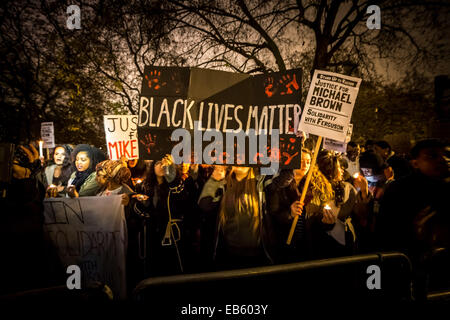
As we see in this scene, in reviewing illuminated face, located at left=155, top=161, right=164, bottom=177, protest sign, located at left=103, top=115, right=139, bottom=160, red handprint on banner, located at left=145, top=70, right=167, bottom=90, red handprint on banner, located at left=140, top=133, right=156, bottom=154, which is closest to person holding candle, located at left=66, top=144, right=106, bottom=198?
protest sign, located at left=103, top=115, right=139, bottom=160

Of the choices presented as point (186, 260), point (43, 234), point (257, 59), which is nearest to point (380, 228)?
point (186, 260)

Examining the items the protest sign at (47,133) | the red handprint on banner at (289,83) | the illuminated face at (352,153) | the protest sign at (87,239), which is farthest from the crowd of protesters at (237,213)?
the protest sign at (47,133)

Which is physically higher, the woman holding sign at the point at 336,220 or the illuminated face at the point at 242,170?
the illuminated face at the point at 242,170

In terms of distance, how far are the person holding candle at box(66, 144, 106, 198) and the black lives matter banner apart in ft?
3.36

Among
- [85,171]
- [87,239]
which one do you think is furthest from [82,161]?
[87,239]

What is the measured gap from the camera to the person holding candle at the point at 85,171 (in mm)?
3891

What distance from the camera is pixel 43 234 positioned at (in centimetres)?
328

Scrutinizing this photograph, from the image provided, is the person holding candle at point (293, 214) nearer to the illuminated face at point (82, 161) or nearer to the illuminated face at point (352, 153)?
the illuminated face at point (82, 161)

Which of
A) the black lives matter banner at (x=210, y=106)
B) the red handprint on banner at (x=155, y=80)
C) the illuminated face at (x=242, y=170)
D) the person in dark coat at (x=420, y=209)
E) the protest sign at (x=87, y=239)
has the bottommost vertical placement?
the protest sign at (x=87, y=239)

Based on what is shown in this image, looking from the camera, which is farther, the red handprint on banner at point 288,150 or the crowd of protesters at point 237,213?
the red handprint on banner at point 288,150

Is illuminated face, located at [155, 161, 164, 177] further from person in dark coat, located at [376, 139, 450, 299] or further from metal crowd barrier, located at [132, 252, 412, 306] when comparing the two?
person in dark coat, located at [376, 139, 450, 299]

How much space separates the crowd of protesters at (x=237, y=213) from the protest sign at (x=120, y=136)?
33cm

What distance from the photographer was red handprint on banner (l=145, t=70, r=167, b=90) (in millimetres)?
3500

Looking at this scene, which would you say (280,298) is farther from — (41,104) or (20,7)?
(41,104)
